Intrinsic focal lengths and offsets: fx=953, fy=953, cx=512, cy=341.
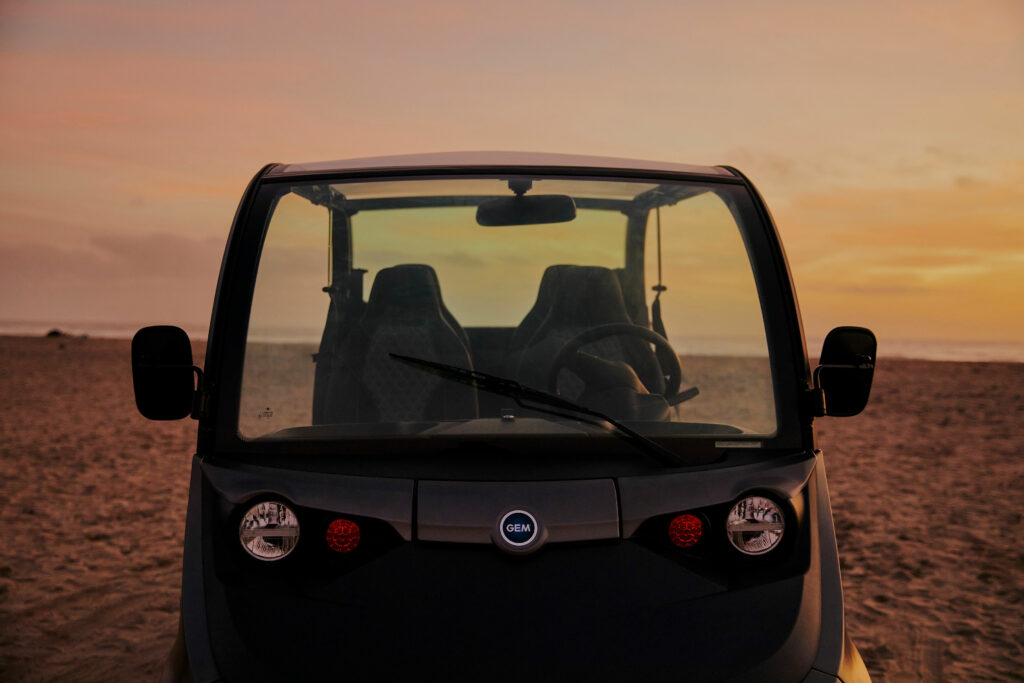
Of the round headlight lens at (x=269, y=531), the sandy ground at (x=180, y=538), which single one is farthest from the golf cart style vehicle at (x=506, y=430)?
the sandy ground at (x=180, y=538)

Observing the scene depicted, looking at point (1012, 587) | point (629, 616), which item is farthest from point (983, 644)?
point (629, 616)

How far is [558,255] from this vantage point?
312 centimetres

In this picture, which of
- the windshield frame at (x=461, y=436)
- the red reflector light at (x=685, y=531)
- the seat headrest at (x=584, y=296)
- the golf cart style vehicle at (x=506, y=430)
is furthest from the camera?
the seat headrest at (x=584, y=296)

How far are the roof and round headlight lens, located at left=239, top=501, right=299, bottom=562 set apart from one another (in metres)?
1.09

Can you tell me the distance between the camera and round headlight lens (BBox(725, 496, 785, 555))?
2430 mm

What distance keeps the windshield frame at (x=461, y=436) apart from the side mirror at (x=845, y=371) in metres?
0.07

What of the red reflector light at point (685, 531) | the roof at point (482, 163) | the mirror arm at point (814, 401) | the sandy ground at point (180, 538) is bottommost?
the sandy ground at point (180, 538)

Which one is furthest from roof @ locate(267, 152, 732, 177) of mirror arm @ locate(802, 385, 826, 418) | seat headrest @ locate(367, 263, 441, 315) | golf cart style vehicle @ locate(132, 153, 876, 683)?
mirror arm @ locate(802, 385, 826, 418)

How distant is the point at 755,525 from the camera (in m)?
2.45

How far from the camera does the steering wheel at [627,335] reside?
291 centimetres

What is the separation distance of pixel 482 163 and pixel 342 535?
1298 mm

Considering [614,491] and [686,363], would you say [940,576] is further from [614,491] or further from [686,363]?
[614,491]

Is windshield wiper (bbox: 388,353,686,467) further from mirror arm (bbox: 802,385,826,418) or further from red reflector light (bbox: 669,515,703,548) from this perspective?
mirror arm (bbox: 802,385,826,418)

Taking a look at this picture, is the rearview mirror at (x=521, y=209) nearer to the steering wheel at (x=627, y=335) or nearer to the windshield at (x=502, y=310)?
the windshield at (x=502, y=310)
